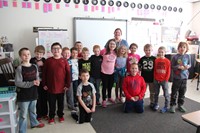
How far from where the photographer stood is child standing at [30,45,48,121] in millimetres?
2361

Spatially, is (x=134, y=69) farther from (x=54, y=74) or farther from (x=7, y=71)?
(x=7, y=71)

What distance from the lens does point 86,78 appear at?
2.34 meters

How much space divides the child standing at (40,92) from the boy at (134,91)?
4.09ft

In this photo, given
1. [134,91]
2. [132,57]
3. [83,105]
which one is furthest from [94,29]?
[83,105]

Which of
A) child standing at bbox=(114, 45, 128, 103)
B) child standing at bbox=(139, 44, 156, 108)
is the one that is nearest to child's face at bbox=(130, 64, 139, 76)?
child standing at bbox=(139, 44, 156, 108)

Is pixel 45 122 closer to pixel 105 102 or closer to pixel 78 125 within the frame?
pixel 78 125

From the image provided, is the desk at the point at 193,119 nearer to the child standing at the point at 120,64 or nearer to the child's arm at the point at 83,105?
the child's arm at the point at 83,105

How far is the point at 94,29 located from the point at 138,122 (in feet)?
8.26

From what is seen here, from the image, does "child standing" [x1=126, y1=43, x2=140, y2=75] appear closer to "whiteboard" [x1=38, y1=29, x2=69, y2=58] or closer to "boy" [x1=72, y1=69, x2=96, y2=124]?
"boy" [x1=72, y1=69, x2=96, y2=124]

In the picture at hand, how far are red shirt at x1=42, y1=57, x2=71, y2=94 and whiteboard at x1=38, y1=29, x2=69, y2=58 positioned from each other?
1363 millimetres

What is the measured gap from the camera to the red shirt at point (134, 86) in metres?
2.64

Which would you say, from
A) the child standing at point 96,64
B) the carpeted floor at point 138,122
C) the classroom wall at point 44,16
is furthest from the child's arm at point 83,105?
the classroom wall at point 44,16

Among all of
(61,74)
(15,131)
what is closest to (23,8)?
(61,74)

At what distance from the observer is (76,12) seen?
12.7ft
